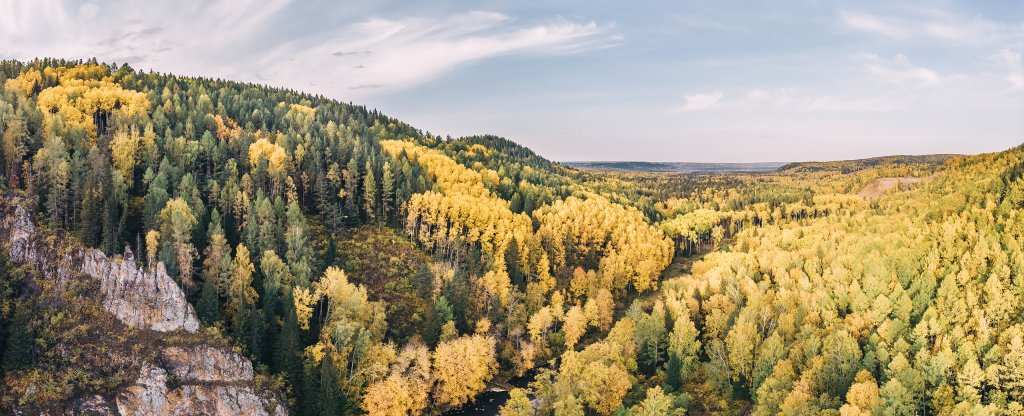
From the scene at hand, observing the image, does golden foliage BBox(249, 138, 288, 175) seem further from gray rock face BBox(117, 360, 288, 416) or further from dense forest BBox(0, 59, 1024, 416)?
gray rock face BBox(117, 360, 288, 416)

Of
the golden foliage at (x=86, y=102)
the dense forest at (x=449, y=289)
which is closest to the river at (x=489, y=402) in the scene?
the dense forest at (x=449, y=289)

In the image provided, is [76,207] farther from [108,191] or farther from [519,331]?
[519,331]

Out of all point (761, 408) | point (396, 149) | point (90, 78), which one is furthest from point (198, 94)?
point (761, 408)

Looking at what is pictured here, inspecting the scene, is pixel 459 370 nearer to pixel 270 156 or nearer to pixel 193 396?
pixel 193 396

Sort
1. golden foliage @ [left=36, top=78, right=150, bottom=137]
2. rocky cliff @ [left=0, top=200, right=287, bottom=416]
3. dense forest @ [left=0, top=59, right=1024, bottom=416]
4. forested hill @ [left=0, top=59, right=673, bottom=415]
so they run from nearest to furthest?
rocky cliff @ [left=0, top=200, right=287, bottom=416]
dense forest @ [left=0, top=59, right=1024, bottom=416]
forested hill @ [left=0, top=59, right=673, bottom=415]
golden foliage @ [left=36, top=78, right=150, bottom=137]

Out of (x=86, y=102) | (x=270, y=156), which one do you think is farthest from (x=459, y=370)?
(x=86, y=102)

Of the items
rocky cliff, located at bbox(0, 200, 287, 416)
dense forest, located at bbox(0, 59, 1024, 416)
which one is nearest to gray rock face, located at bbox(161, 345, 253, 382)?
rocky cliff, located at bbox(0, 200, 287, 416)
